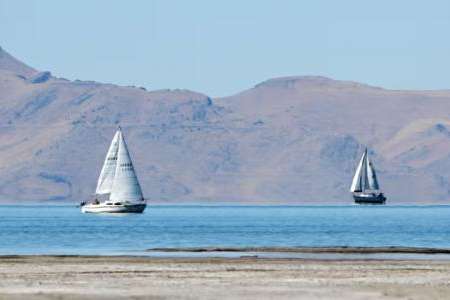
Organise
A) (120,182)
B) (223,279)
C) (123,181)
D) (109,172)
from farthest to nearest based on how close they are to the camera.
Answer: (109,172), (123,181), (120,182), (223,279)

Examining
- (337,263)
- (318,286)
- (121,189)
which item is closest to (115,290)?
(318,286)

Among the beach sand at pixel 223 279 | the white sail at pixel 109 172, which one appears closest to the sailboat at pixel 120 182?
the white sail at pixel 109 172

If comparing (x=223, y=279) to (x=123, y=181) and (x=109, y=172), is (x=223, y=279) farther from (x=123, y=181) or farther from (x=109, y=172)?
(x=109, y=172)

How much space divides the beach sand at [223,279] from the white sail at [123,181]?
11923 cm

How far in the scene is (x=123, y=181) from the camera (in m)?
182

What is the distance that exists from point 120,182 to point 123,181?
16.6 inches

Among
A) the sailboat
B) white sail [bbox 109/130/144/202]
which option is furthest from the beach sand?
the sailboat

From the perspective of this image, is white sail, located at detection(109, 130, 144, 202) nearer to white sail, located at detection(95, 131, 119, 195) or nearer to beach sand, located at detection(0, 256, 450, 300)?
white sail, located at detection(95, 131, 119, 195)

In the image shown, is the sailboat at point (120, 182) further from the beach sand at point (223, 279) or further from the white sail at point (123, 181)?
the beach sand at point (223, 279)

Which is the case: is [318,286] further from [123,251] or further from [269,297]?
[123,251]

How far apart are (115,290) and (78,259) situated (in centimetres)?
2011

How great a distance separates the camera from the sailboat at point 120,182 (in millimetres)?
181750

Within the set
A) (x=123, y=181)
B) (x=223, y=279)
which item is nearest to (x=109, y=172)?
(x=123, y=181)

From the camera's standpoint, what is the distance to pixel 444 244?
8906cm
